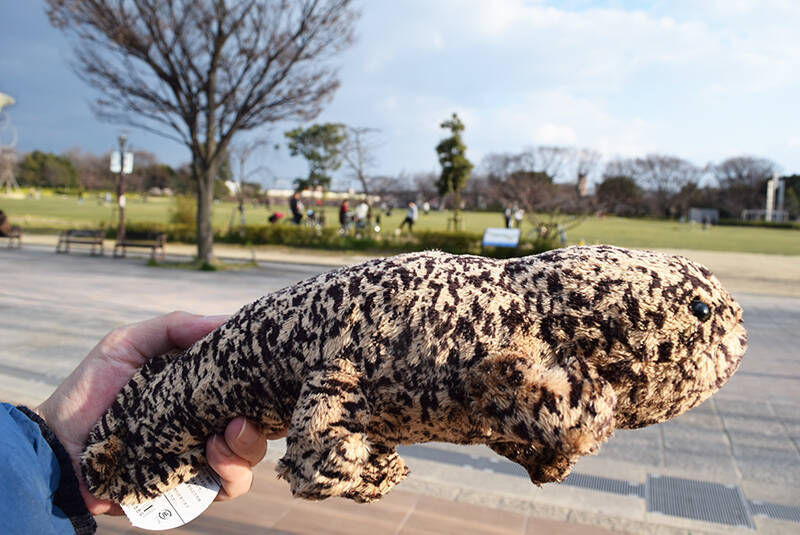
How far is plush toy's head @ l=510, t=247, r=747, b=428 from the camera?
1014mm

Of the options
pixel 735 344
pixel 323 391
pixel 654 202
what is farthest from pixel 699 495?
pixel 654 202

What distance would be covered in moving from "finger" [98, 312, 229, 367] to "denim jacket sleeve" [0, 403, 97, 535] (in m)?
0.27

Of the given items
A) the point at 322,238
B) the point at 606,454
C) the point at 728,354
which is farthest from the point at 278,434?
the point at 322,238

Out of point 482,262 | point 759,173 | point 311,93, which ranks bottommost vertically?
point 482,262

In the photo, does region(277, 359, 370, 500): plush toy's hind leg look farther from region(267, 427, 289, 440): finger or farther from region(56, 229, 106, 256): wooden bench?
region(56, 229, 106, 256): wooden bench

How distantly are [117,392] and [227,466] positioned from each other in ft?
1.40

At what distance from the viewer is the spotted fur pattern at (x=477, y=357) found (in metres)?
0.96

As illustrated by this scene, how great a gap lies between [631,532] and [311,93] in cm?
1346

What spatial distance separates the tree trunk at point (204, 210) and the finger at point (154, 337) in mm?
14068

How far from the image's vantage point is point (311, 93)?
48.7ft

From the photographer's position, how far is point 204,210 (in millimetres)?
15078

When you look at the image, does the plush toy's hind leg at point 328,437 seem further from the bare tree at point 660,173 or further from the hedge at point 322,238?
the bare tree at point 660,173

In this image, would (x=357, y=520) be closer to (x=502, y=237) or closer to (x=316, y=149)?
(x=502, y=237)

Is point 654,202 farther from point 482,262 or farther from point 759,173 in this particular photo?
point 482,262
